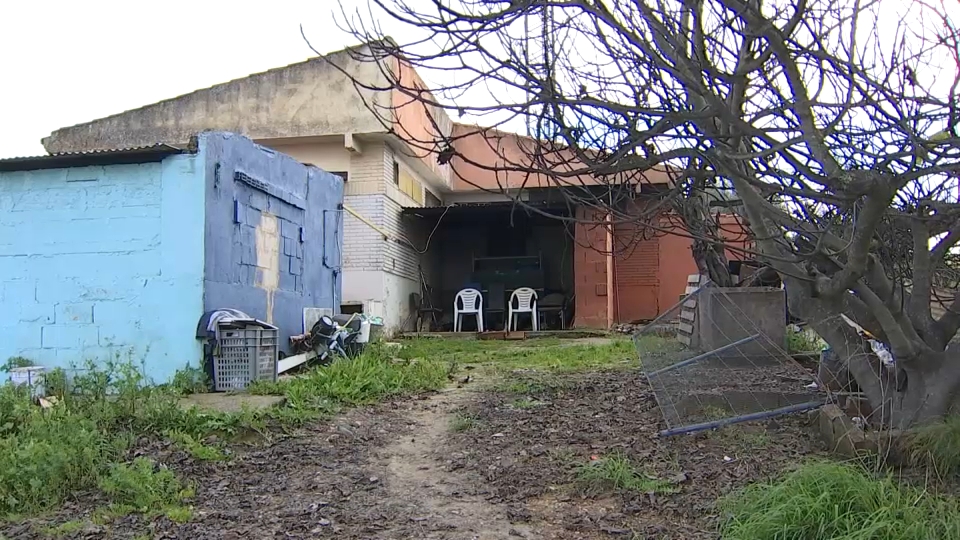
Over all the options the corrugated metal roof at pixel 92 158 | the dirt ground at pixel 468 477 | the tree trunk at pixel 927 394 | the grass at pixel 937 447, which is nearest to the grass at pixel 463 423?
the dirt ground at pixel 468 477

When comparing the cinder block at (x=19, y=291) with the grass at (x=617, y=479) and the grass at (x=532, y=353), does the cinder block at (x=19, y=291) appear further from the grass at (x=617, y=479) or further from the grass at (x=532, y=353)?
the grass at (x=617, y=479)

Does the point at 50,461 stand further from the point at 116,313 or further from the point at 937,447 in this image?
the point at 937,447

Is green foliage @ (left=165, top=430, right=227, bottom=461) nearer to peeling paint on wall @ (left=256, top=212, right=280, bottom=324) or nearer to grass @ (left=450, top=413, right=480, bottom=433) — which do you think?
grass @ (left=450, top=413, right=480, bottom=433)

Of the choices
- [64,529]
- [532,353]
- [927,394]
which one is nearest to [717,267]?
[532,353]

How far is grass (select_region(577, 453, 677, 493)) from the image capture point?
148 inches

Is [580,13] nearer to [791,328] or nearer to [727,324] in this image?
[727,324]

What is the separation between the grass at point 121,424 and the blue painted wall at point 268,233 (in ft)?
3.79

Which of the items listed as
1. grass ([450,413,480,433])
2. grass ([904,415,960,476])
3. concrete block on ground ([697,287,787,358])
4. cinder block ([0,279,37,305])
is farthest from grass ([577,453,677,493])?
cinder block ([0,279,37,305])

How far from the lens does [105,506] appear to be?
3881mm

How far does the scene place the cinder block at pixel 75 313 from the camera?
23.6 ft

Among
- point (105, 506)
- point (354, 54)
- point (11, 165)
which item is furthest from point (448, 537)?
point (11, 165)

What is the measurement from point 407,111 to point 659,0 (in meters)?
11.0

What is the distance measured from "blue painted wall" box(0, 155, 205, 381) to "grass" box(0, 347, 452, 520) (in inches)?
12.8

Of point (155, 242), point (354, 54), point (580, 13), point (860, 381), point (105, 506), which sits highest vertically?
point (580, 13)
